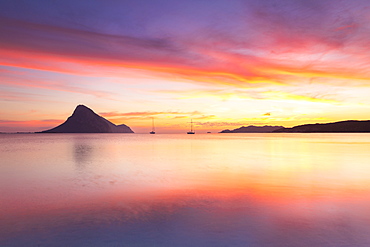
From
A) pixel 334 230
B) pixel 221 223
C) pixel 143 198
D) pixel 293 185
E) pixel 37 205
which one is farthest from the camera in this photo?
pixel 293 185

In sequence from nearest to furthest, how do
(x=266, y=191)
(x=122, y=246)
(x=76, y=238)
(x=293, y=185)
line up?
(x=122, y=246), (x=76, y=238), (x=266, y=191), (x=293, y=185)

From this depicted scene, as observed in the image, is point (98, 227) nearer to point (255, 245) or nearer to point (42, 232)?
point (42, 232)

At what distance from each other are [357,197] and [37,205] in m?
14.9

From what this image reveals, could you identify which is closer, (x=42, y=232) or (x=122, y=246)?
(x=122, y=246)

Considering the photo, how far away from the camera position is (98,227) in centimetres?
816

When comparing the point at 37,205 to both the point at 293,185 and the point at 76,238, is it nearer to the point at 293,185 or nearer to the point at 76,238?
the point at 76,238

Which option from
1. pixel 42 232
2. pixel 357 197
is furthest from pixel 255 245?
pixel 357 197

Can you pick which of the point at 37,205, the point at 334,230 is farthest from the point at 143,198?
the point at 334,230

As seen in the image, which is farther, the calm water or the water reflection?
the water reflection

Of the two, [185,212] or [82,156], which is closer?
[185,212]

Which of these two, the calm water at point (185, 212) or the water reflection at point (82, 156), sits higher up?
the water reflection at point (82, 156)

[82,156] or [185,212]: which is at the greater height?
[82,156]

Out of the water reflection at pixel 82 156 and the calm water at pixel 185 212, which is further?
the water reflection at pixel 82 156

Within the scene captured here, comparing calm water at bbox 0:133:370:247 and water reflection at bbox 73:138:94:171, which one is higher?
water reflection at bbox 73:138:94:171
